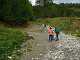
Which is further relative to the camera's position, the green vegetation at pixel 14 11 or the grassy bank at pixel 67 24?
the green vegetation at pixel 14 11

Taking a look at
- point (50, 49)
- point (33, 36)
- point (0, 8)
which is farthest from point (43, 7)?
point (50, 49)

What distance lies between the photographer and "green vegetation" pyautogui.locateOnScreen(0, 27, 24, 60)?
3469cm

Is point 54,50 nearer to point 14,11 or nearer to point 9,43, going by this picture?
point 9,43

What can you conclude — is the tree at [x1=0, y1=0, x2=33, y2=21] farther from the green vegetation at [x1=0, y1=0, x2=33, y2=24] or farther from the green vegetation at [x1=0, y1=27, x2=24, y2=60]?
the green vegetation at [x1=0, y1=27, x2=24, y2=60]

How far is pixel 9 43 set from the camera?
39.6 meters

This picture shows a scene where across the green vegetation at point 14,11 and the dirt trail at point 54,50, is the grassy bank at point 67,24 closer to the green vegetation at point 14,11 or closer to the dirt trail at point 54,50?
the green vegetation at point 14,11

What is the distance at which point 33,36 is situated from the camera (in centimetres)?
4959

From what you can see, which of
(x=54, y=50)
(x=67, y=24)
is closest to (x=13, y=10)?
(x=67, y=24)

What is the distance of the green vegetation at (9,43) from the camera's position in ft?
114

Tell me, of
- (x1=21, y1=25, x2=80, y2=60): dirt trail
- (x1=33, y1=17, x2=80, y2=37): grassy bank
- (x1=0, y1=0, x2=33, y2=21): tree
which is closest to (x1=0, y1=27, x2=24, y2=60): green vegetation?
(x1=21, y1=25, x2=80, y2=60): dirt trail

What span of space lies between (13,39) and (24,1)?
71.8 feet

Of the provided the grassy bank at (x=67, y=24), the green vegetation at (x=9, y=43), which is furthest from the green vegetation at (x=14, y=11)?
the green vegetation at (x=9, y=43)

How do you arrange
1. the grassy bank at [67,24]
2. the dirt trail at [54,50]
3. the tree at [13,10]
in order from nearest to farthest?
1. the dirt trail at [54,50]
2. the grassy bank at [67,24]
3. the tree at [13,10]

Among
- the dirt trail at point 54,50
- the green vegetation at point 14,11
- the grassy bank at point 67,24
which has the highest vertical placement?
the green vegetation at point 14,11
